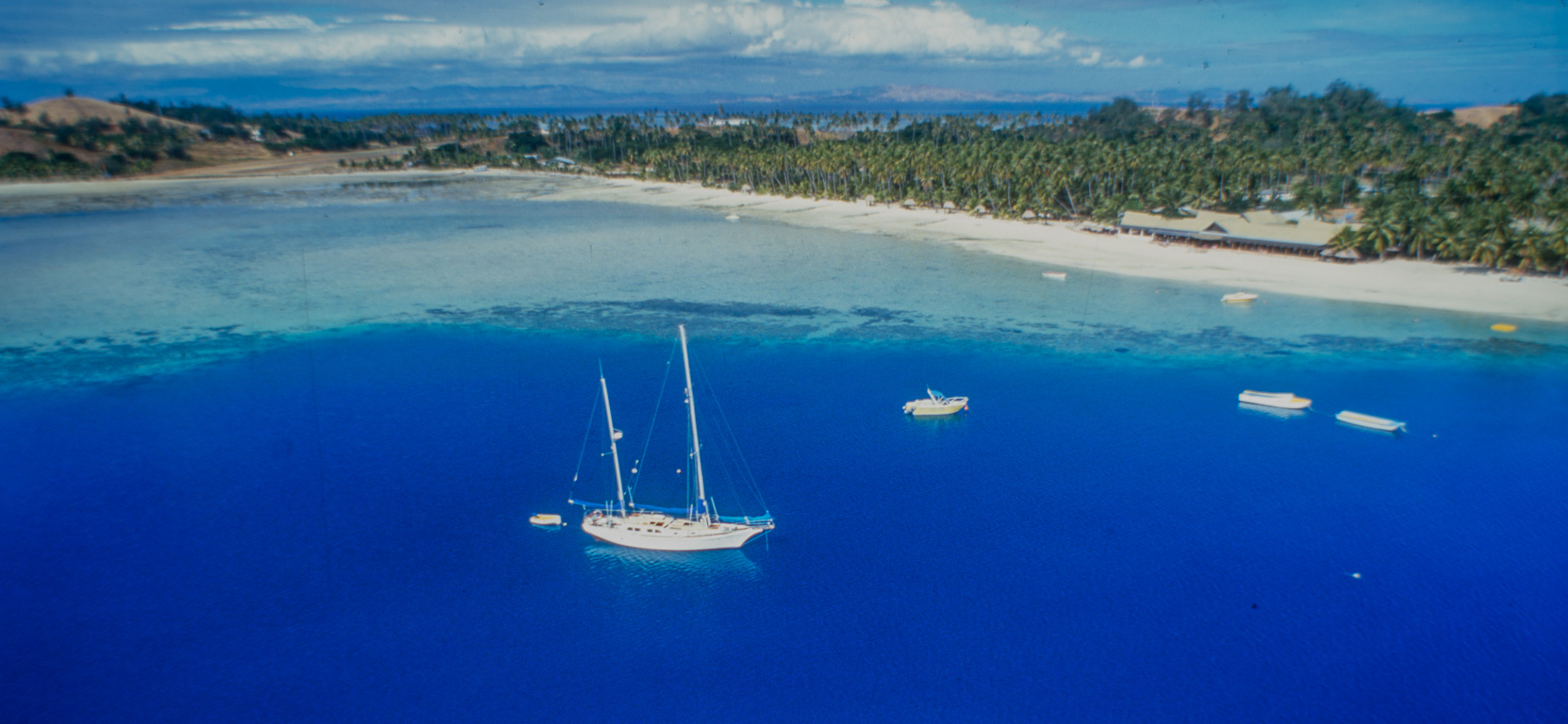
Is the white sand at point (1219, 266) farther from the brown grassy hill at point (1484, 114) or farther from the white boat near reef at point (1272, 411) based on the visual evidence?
the brown grassy hill at point (1484, 114)

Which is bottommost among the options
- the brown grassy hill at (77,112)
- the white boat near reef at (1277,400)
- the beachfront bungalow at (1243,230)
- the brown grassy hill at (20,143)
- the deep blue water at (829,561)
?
the deep blue water at (829,561)

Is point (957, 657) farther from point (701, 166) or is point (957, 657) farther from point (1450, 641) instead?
point (701, 166)

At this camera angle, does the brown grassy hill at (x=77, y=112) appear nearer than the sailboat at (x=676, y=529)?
No

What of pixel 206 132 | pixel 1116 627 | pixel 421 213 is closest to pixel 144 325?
pixel 421 213

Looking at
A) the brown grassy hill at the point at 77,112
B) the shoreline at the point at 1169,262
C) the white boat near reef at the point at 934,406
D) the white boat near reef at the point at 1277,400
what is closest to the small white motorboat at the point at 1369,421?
the white boat near reef at the point at 1277,400

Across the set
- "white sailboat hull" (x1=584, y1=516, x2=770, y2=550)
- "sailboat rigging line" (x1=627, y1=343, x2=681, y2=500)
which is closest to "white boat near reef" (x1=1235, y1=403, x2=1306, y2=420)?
"white sailboat hull" (x1=584, y1=516, x2=770, y2=550)

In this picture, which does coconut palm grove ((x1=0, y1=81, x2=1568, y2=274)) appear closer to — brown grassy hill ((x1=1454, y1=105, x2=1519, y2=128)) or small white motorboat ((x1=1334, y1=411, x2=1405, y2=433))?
brown grassy hill ((x1=1454, y1=105, x2=1519, y2=128))

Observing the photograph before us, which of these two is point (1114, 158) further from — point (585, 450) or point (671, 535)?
point (671, 535)

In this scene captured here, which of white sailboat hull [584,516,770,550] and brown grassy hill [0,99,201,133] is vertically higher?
brown grassy hill [0,99,201,133]
